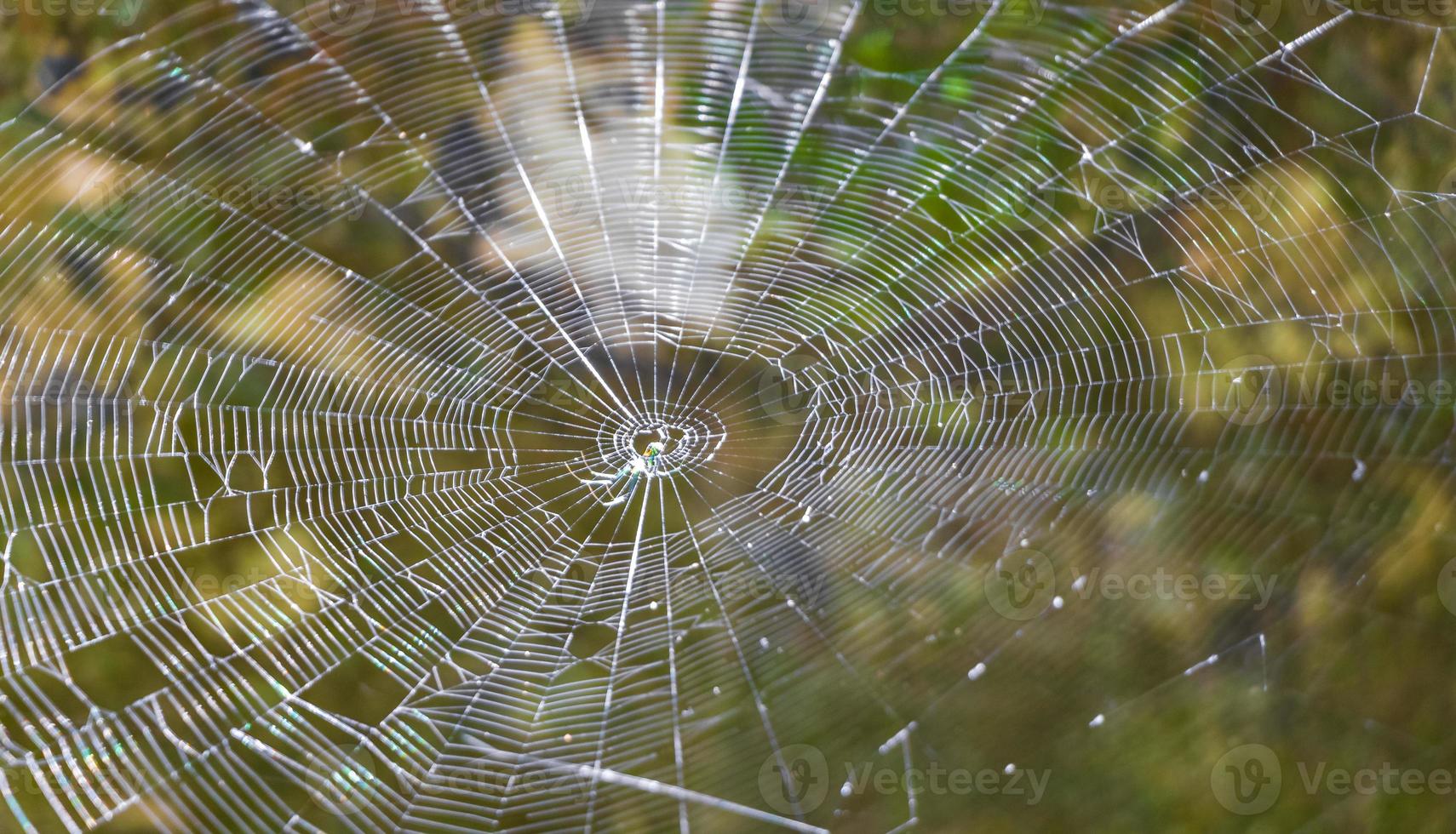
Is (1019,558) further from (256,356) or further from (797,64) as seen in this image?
(256,356)

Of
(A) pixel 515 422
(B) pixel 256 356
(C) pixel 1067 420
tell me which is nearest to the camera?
(B) pixel 256 356

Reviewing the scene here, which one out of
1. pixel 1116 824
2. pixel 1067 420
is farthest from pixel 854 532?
pixel 1116 824
